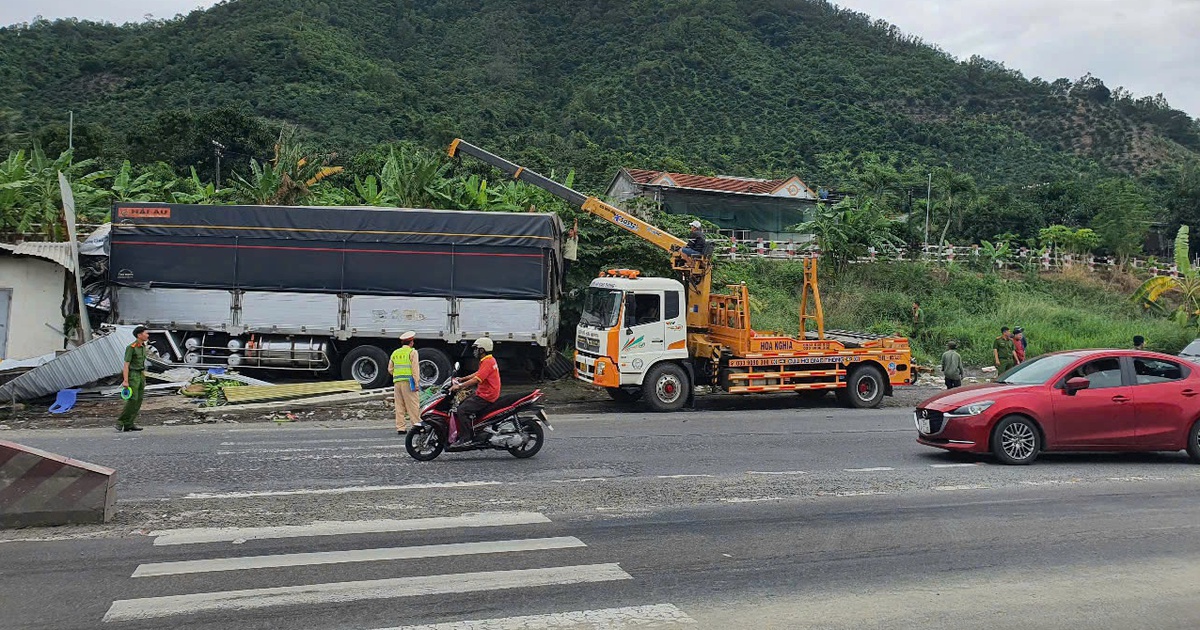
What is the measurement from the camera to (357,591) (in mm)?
6023

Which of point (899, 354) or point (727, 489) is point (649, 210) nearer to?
point (899, 354)

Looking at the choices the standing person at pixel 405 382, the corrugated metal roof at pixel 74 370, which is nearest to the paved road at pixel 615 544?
the standing person at pixel 405 382

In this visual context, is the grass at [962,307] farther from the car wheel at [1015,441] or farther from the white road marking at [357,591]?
the white road marking at [357,591]

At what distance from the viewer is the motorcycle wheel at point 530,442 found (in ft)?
37.7

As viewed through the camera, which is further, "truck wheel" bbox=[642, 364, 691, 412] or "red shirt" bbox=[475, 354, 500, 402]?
"truck wheel" bbox=[642, 364, 691, 412]

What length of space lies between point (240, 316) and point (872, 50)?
3254 inches

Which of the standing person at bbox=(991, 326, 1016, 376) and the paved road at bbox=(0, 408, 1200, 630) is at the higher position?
the standing person at bbox=(991, 326, 1016, 376)

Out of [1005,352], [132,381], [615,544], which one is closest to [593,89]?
[1005,352]

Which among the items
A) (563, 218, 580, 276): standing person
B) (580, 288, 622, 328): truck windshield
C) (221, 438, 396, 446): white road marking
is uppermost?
(563, 218, 580, 276): standing person

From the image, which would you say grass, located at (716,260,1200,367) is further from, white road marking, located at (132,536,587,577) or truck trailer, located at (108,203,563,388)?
white road marking, located at (132,536,587,577)

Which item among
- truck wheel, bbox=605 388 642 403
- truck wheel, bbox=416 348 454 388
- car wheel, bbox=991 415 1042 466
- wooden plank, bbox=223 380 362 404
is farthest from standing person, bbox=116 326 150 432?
car wheel, bbox=991 415 1042 466

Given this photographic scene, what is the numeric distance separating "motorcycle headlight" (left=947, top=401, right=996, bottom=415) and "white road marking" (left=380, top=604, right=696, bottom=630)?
707 centimetres

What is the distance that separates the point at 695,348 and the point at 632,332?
193 centimetres

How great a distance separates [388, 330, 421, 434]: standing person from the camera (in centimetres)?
1337
